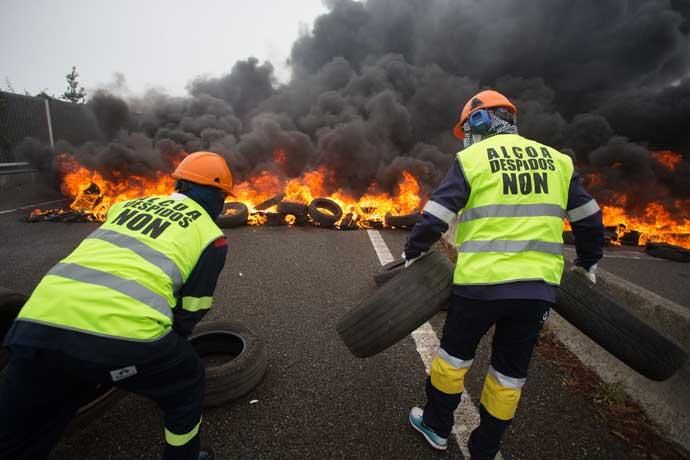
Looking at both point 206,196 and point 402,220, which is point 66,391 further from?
point 402,220

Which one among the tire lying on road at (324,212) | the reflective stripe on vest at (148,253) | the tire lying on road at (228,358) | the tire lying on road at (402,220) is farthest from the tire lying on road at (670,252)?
the reflective stripe on vest at (148,253)

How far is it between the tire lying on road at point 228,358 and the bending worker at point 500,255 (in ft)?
4.56

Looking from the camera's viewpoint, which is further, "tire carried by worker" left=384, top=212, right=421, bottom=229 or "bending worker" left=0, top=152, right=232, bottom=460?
"tire carried by worker" left=384, top=212, right=421, bottom=229

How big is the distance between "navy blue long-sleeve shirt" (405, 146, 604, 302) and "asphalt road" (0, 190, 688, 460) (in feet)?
3.66

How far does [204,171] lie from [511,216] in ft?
6.25

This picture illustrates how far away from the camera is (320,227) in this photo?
841 centimetres

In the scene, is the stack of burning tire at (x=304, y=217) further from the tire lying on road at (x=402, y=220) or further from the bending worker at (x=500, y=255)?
the bending worker at (x=500, y=255)

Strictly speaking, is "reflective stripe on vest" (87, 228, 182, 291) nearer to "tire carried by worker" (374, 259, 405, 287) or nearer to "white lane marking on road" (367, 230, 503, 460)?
"white lane marking on road" (367, 230, 503, 460)

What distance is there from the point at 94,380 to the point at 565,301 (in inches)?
109

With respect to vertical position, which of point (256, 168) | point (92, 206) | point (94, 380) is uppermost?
point (94, 380)

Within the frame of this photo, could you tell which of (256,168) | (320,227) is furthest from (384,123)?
(320,227)

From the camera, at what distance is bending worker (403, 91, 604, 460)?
6.18ft

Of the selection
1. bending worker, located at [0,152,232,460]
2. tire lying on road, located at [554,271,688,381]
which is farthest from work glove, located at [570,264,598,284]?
bending worker, located at [0,152,232,460]

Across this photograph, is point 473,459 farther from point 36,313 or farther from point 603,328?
point 36,313
